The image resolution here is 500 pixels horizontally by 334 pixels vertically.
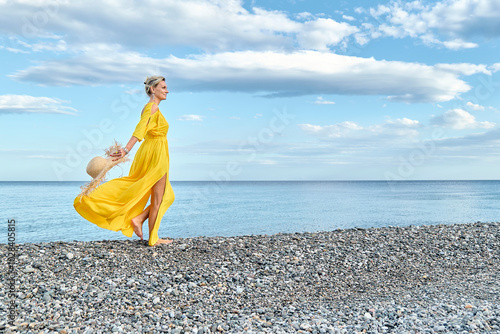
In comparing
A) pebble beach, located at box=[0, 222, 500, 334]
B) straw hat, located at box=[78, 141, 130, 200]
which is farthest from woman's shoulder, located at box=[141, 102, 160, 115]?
pebble beach, located at box=[0, 222, 500, 334]

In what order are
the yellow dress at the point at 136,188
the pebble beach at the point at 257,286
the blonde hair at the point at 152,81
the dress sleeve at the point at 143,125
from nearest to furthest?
1. the pebble beach at the point at 257,286
2. the dress sleeve at the point at 143,125
3. the yellow dress at the point at 136,188
4. the blonde hair at the point at 152,81

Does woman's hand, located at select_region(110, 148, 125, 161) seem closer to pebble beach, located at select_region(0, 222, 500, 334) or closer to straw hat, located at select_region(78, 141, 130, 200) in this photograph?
straw hat, located at select_region(78, 141, 130, 200)

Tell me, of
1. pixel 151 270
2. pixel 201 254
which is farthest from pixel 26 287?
pixel 201 254

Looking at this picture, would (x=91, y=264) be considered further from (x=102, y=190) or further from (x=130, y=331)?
(x=130, y=331)

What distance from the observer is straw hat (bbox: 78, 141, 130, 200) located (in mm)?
7023

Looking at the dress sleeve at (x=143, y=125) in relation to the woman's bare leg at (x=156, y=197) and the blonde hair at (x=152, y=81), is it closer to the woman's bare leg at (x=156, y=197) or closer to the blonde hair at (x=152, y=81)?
the blonde hair at (x=152, y=81)

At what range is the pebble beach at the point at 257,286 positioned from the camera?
5055 mm

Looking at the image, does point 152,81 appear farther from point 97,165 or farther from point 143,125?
point 97,165

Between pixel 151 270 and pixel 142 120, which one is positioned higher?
pixel 142 120

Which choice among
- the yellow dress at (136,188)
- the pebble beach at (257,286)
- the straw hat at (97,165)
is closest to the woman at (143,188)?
the yellow dress at (136,188)

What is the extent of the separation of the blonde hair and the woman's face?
61mm

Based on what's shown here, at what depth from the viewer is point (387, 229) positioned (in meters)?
10.6

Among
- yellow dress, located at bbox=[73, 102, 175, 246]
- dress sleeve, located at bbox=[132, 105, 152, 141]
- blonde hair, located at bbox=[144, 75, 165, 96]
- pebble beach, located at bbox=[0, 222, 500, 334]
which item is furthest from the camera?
blonde hair, located at bbox=[144, 75, 165, 96]

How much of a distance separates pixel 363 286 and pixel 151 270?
11.7 feet
